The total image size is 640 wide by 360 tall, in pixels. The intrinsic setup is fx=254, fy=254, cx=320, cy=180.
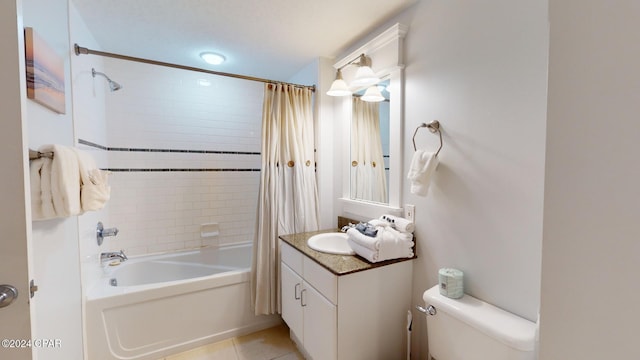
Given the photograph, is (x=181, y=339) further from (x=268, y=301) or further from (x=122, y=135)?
(x=122, y=135)

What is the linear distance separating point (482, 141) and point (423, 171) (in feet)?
1.05

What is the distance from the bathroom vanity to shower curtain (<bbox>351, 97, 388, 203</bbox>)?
1.95 ft

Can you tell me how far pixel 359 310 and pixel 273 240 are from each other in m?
0.97

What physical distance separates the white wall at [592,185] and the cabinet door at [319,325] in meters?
1.14

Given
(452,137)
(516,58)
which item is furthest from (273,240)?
(516,58)

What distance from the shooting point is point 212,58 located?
2.38m

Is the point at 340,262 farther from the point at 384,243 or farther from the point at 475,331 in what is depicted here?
the point at 475,331

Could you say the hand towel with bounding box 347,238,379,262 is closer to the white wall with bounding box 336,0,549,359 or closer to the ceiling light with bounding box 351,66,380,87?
the white wall with bounding box 336,0,549,359

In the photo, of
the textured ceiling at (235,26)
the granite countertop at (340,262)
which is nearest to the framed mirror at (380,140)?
the textured ceiling at (235,26)

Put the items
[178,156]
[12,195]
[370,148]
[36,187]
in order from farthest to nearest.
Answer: [178,156] → [370,148] → [36,187] → [12,195]

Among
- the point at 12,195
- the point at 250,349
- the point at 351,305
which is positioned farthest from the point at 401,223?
the point at 12,195

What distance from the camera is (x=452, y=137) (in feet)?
4.63

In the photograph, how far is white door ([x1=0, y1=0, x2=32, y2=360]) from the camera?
0.75 meters

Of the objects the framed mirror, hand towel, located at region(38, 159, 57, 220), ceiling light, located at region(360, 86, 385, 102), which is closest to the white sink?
the framed mirror
